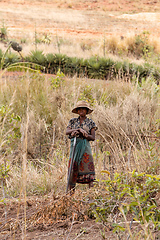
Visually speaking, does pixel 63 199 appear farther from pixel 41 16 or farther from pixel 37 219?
pixel 41 16

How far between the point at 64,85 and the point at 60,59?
4.13 meters

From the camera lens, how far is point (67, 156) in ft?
16.2

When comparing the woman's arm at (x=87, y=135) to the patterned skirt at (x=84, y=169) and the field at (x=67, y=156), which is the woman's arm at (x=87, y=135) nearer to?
the patterned skirt at (x=84, y=169)

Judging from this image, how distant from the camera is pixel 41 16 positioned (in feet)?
131

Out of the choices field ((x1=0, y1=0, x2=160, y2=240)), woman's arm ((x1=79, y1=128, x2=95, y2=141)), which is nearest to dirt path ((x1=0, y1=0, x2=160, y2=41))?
field ((x1=0, y1=0, x2=160, y2=240))

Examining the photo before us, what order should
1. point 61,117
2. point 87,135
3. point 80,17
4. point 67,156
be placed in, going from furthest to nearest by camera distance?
point 80,17, point 61,117, point 67,156, point 87,135

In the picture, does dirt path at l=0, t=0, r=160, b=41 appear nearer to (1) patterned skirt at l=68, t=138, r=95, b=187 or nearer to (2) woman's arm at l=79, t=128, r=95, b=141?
(2) woman's arm at l=79, t=128, r=95, b=141

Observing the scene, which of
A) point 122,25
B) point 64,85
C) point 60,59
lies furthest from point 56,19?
point 64,85

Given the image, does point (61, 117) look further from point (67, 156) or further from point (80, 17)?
point (80, 17)

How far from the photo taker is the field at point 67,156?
2.09m

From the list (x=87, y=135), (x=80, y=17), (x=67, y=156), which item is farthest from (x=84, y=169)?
(x=80, y=17)

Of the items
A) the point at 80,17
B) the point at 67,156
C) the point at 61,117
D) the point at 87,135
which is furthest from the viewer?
the point at 80,17

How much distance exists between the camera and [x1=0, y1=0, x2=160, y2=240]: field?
6.85 ft

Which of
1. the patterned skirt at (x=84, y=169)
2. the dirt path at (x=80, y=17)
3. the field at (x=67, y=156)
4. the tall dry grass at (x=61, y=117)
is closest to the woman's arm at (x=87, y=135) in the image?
the patterned skirt at (x=84, y=169)
